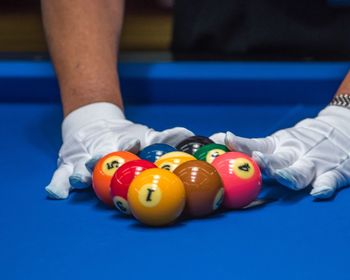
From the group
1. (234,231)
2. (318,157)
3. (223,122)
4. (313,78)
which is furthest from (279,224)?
(313,78)

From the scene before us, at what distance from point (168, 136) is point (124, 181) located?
10.1 inches

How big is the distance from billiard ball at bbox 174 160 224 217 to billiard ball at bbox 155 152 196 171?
4 centimetres

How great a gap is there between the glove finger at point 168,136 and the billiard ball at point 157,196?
10.4 inches

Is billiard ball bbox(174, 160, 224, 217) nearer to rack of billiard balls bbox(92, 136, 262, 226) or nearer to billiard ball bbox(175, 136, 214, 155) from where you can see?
rack of billiard balls bbox(92, 136, 262, 226)

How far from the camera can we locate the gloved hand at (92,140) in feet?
4.96

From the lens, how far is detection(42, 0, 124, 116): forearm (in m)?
1.80

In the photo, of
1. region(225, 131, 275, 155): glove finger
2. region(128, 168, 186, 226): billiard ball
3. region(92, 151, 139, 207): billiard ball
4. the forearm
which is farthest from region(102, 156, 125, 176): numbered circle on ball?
the forearm

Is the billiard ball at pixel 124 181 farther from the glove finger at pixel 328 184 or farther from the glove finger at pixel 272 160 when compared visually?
the glove finger at pixel 328 184

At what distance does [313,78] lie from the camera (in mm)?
2113

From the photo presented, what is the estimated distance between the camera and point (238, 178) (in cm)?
139

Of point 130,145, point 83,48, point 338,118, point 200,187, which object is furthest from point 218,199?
point 83,48

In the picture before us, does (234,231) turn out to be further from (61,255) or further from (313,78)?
(313,78)

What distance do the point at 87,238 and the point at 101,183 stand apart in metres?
0.15

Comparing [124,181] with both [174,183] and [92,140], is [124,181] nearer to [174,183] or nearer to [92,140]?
[174,183]
